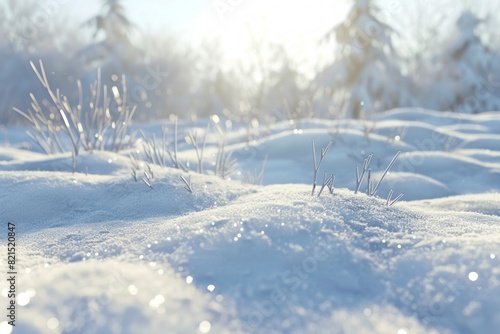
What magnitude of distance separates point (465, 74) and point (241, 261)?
1852 centimetres

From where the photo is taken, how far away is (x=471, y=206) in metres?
2.07

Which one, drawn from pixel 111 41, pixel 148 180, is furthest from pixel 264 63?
pixel 148 180

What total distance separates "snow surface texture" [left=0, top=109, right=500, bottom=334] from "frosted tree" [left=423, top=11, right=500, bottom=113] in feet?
56.3

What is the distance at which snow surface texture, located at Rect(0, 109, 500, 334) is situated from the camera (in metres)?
1.01

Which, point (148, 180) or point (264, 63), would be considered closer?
point (148, 180)

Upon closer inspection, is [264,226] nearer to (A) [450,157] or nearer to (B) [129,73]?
(A) [450,157]

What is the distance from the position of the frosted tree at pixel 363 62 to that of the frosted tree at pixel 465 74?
11.0ft

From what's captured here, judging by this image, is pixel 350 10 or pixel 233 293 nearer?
pixel 233 293

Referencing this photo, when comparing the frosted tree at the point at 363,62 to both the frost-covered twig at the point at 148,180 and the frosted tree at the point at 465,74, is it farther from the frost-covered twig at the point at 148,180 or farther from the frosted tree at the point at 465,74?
the frost-covered twig at the point at 148,180

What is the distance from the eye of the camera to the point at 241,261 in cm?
122

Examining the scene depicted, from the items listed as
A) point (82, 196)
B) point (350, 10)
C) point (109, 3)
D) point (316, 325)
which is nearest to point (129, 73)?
point (109, 3)

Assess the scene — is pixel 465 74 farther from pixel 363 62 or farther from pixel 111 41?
pixel 111 41

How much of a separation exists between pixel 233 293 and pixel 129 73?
2058 cm

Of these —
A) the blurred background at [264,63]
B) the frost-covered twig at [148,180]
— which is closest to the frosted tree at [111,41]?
the blurred background at [264,63]
